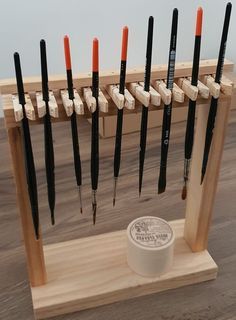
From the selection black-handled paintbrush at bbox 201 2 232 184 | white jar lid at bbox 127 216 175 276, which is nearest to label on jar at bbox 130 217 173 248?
white jar lid at bbox 127 216 175 276

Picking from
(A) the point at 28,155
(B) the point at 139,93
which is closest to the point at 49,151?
(A) the point at 28,155

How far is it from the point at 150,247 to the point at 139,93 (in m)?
0.26

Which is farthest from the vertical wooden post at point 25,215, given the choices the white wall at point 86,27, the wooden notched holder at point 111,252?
the white wall at point 86,27

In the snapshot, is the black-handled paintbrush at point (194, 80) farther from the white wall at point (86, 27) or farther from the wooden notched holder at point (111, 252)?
the white wall at point (86, 27)

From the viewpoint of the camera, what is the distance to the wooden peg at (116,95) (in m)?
0.52

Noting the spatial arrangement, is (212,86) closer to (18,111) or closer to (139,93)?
(139,93)

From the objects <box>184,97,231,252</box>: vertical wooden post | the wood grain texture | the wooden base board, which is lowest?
the wood grain texture

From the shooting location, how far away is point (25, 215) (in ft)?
1.97

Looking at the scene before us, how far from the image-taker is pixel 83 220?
0.86 m

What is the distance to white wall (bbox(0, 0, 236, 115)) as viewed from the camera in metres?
1.11

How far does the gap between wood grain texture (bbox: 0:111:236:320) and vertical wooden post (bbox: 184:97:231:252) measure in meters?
0.07

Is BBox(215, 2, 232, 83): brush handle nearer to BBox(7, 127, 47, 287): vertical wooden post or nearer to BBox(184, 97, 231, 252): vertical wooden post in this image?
BBox(184, 97, 231, 252): vertical wooden post

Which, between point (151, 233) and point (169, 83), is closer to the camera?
point (169, 83)

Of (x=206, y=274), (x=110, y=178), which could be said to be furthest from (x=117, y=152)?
(x=110, y=178)
